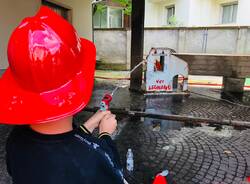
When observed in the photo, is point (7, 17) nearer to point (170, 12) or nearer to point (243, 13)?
point (243, 13)

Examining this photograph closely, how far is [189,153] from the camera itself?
406cm

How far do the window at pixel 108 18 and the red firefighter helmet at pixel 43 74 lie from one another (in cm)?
1678

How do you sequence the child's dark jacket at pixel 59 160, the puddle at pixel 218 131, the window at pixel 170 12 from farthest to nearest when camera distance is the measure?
the window at pixel 170 12
the puddle at pixel 218 131
the child's dark jacket at pixel 59 160

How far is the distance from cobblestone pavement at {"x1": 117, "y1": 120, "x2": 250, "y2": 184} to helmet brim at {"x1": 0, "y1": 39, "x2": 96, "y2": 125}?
2423 mm

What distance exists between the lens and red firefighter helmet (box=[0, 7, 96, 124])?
100cm

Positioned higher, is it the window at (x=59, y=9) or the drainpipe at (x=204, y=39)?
the window at (x=59, y=9)

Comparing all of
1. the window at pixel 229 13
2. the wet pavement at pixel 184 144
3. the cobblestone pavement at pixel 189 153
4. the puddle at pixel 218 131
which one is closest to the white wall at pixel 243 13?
the window at pixel 229 13

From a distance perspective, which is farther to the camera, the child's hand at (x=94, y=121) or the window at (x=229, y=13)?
the window at (x=229, y=13)

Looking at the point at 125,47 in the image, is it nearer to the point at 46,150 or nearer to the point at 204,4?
the point at 204,4

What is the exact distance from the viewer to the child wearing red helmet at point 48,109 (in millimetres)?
990

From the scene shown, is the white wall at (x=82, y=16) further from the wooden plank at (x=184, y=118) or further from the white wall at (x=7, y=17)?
the wooden plank at (x=184, y=118)

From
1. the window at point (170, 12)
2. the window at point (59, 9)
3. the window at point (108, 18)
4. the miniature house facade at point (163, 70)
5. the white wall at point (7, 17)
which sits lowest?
the miniature house facade at point (163, 70)

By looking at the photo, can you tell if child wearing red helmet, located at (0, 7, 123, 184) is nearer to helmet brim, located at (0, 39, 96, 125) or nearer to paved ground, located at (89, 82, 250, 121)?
helmet brim, located at (0, 39, 96, 125)

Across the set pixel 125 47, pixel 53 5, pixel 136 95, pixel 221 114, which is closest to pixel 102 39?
pixel 125 47
